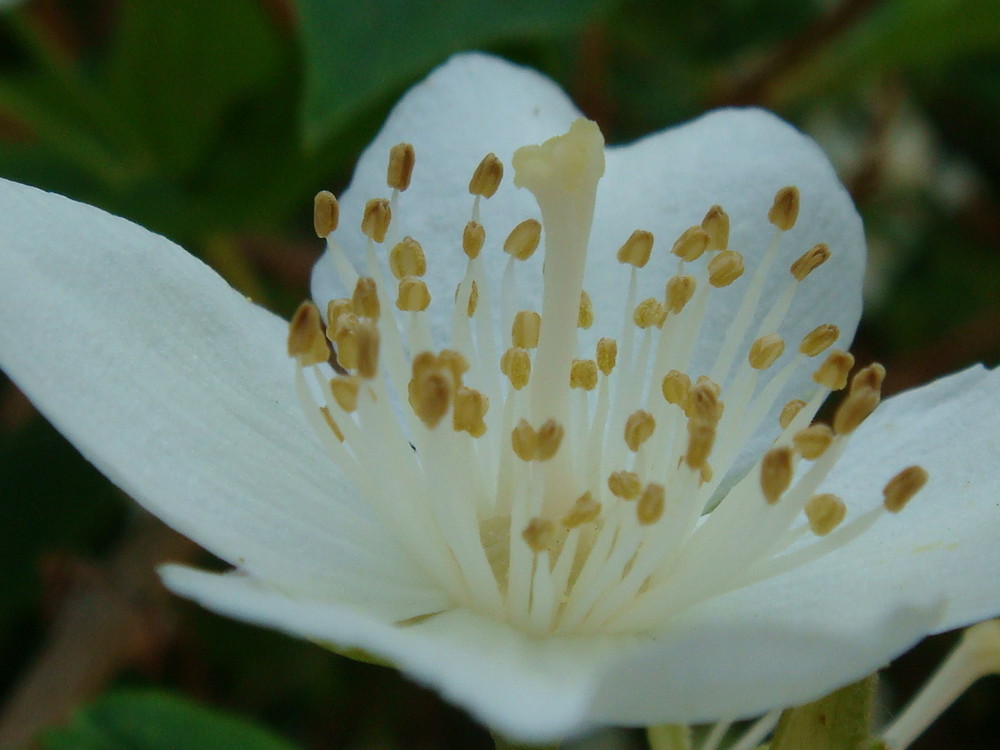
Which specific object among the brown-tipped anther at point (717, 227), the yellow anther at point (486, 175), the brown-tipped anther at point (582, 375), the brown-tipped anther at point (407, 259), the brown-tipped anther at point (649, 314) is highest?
the yellow anther at point (486, 175)

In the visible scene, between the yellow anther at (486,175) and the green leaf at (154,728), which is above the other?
the yellow anther at (486,175)

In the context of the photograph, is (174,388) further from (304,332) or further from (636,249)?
(636,249)

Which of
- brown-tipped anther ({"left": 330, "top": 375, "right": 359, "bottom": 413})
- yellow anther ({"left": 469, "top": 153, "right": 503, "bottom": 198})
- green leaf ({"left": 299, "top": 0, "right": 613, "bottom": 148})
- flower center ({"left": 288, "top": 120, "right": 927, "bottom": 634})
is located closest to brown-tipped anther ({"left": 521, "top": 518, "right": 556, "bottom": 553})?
flower center ({"left": 288, "top": 120, "right": 927, "bottom": 634})

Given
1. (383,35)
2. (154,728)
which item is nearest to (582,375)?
(383,35)

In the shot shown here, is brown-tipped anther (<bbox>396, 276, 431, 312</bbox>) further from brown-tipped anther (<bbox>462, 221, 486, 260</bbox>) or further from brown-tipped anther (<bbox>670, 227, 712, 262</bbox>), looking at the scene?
brown-tipped anther (<bbox>670, 227, 712, 262</bbox>)

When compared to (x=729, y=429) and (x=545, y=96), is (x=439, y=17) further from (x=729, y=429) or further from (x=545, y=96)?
(x=729, y=429)

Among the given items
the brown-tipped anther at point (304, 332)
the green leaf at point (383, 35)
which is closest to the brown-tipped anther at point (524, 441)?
the brown-tipped anther at point (304, 332)

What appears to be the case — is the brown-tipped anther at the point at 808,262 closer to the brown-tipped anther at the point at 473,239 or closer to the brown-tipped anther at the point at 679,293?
the brown-tipped anther at the point at 679,293
